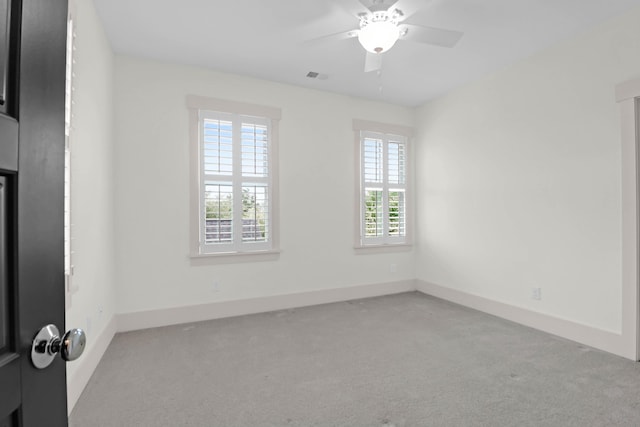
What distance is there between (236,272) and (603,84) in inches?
152

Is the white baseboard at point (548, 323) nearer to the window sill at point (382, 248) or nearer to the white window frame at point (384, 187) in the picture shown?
the window sill at point (382, 248)

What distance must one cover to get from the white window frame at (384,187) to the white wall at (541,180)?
0.42 m

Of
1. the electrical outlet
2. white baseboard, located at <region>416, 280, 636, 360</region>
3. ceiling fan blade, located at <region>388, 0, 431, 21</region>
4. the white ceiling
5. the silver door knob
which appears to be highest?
the white ceiling

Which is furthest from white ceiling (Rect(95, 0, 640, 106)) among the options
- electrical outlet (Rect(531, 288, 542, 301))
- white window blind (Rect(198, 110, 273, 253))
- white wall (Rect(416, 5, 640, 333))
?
electrical outlet (Rect(531, 288, 542, 301))

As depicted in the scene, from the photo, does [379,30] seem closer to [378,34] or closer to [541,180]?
[378,34]

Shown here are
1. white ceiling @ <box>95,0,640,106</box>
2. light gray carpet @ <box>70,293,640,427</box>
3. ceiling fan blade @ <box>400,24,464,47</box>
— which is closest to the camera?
light gray carpet @ <box>70,293,640,427</box>

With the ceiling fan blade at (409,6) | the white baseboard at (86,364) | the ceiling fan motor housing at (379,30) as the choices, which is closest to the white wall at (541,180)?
the ceiling fan blade at (409,6)

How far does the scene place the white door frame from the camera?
8.42ft

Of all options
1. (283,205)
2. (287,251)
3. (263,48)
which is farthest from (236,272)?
(263,48)

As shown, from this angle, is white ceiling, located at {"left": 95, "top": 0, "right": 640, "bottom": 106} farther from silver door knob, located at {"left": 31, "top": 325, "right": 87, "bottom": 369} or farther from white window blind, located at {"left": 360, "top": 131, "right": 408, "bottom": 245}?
silver door knob, located at {"left": 31, "top": 325, "right": 87, "bottom": 369}

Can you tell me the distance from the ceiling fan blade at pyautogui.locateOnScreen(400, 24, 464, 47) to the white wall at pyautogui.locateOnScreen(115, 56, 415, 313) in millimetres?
1842

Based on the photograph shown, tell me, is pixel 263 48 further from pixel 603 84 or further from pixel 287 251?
pixel 603 84

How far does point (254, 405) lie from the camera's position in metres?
1.98

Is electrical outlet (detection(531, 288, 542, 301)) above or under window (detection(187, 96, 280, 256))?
under
